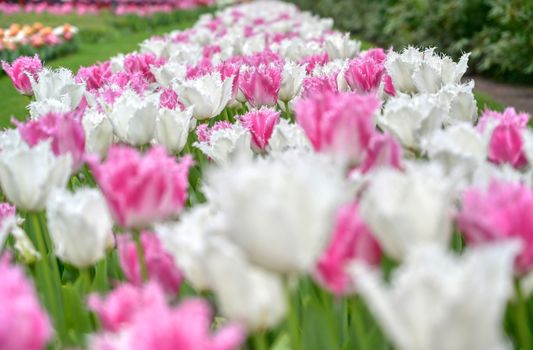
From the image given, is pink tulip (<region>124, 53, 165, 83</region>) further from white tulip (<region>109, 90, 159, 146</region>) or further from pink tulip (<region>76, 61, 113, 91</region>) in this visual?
white tulip (<region>109, 90, 159, 146</region>)

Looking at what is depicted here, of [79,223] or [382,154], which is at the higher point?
[382,154]

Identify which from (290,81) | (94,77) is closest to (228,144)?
(290,81)

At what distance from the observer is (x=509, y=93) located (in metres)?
9.35

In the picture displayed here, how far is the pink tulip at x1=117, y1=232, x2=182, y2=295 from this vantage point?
1.34m

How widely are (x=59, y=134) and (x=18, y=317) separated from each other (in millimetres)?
1050

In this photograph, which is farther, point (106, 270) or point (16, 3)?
point (16, 3)

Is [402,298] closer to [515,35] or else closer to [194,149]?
[194,149]

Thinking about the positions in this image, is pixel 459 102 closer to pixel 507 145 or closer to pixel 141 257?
pixel 507 145

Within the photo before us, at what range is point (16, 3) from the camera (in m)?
22.8

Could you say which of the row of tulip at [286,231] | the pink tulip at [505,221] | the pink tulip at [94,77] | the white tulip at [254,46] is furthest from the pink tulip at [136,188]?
the white tulip at [254,46]

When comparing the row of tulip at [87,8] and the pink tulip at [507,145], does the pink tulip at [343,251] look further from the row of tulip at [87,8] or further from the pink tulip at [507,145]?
the row of tulip at [87,8]

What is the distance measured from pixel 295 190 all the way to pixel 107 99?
1675 millimetres

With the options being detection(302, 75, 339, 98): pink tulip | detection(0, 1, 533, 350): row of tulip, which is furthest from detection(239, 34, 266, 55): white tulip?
detection(0, 1, 533, 350): row of tulip

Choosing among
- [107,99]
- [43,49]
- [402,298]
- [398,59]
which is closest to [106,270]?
[107,99]
